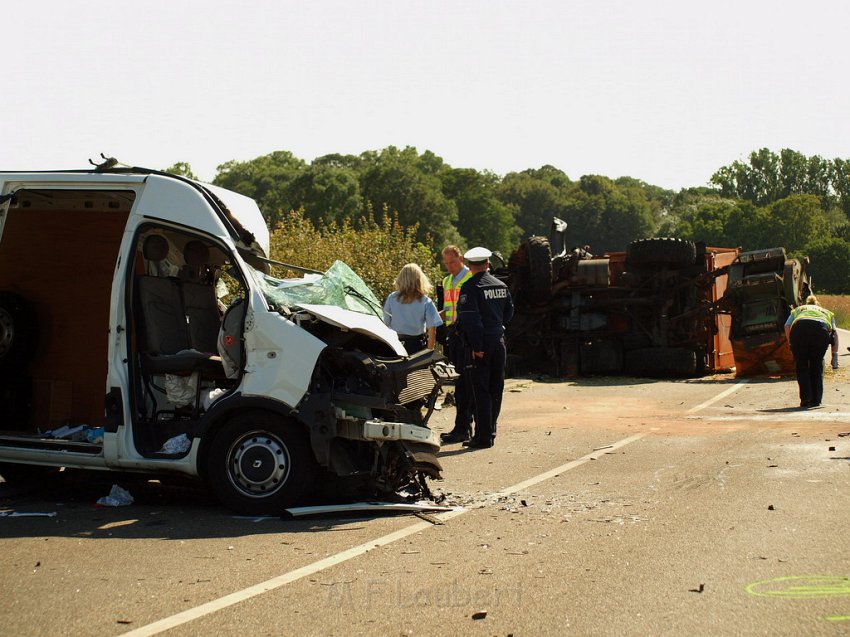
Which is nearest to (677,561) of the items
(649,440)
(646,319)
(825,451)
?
(825,451)

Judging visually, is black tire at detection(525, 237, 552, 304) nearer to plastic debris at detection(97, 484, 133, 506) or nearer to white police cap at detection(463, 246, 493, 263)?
white police cap at detection(463, 246, 493, 263)

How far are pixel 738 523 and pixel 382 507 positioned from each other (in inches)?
92.3

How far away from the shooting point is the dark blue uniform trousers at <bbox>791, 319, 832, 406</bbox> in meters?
15.5

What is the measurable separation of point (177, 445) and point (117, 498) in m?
0.70

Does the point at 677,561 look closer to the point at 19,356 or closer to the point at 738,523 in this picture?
the point at 738,523

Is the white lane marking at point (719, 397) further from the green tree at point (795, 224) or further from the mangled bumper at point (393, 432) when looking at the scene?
the green tree at point (795, 224)

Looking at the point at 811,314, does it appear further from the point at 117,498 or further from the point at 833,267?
the point at 833,267

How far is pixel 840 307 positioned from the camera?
226 feet

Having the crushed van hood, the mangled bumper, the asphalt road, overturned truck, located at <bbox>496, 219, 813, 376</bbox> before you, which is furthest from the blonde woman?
overturned truck, located at <bbox>496, 219, 813, 376</bbox>

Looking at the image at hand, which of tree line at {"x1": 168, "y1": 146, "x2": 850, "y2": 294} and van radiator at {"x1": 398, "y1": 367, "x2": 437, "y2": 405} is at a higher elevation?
tree line at {"x1": 168, "y1": 146, "x2": 850, "y2": 294}

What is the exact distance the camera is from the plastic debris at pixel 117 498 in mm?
8352

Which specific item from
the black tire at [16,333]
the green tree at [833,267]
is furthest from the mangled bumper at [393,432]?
the green tree at [833,267]

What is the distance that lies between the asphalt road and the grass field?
192 feet

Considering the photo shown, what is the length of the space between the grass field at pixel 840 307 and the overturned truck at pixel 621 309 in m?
44.9
